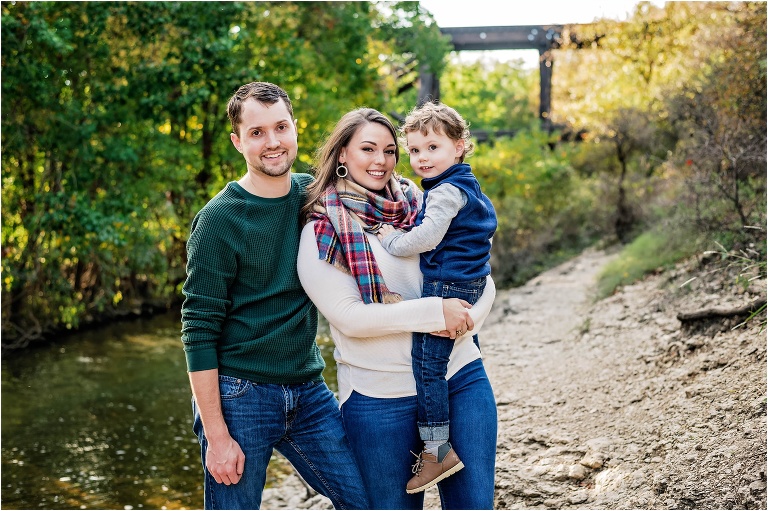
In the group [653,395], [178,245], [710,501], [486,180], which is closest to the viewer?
[710,501]

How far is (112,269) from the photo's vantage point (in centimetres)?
1159

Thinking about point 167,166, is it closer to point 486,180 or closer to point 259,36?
point 259,36

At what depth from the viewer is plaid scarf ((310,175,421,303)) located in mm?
2574

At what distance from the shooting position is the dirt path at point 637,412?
4.17 meters

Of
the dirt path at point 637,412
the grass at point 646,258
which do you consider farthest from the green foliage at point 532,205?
the dirt path at point 637,412

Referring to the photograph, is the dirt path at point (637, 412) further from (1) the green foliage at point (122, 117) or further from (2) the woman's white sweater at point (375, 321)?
(1) the green foliage at point (122, 117)

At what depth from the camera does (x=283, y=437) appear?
9.06ft

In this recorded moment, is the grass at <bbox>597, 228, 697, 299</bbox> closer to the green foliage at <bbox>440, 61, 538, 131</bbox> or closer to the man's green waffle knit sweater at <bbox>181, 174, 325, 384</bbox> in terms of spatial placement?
the man's green waffle knit sweater at <bbox>181, 174, 325, 384</bbox>

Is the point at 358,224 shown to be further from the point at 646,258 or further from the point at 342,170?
the point at 646,258

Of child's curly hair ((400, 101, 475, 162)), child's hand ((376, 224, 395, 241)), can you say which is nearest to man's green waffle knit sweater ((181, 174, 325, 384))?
child's hand ((376, 224, 395, 241))

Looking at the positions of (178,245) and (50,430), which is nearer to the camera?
(50,430)

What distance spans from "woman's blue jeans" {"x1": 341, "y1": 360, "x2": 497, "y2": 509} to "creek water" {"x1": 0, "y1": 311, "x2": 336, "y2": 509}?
4333mm

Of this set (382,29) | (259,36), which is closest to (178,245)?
(259,36)

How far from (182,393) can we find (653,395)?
6013 mm
